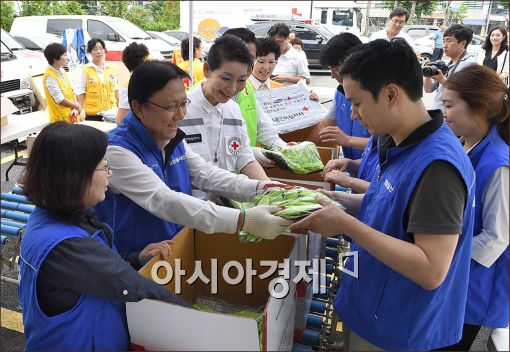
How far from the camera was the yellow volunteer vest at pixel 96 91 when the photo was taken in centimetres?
562

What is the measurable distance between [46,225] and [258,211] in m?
0.69

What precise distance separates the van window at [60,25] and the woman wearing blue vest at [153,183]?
31.8 feet

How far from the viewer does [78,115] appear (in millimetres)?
5250

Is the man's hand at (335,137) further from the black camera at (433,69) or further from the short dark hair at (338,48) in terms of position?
the black camera at (433,69)

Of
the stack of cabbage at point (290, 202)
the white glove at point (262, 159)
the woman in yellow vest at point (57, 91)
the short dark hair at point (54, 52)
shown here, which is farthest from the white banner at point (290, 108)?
the short dark hair at point (54, 52)

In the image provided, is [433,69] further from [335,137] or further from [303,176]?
[303,176]

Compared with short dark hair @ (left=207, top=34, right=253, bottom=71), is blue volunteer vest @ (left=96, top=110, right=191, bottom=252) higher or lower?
lower

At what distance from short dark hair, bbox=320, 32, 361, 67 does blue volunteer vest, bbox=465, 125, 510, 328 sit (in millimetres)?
1101

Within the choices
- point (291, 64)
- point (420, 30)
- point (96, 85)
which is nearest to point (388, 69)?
point (291, 64)

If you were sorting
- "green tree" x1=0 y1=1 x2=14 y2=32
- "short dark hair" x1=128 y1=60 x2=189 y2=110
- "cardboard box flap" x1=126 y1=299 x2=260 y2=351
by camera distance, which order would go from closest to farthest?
"cardboard box flap" x1=126 y1=299 x2=260 y2=351, "short dark hair" x1=128 y1=60 x2=189 y2=110, "green tree" x1=0 y1=1 x2=14 y2=32

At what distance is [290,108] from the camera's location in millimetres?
3125

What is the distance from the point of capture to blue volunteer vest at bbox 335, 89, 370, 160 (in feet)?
8.64

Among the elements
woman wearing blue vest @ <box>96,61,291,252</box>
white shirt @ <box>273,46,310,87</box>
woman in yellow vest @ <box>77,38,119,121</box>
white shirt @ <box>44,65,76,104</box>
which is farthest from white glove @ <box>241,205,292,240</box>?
woman in yellow vest @ <box>77,38,119,121</box>

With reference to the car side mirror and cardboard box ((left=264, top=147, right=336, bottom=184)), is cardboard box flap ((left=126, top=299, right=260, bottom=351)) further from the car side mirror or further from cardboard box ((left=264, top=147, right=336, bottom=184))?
the car side mirror
